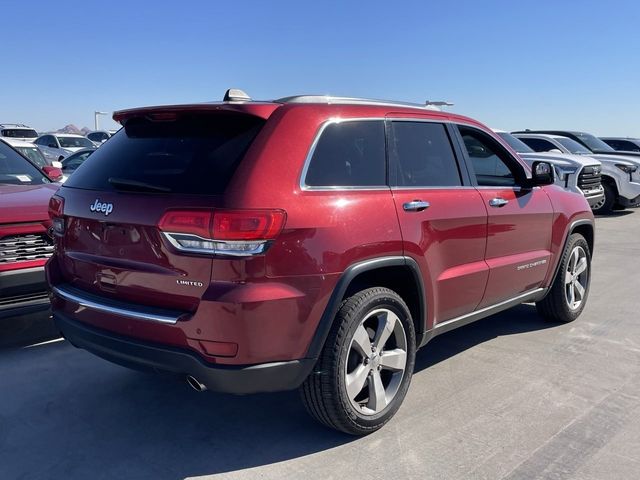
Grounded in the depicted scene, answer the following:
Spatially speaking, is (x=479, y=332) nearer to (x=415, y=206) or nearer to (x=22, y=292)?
(x=415, y=206)

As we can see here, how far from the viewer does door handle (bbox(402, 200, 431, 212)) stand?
11.4ft

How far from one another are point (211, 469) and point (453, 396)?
1632 millimetres

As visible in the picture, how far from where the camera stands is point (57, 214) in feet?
11.7

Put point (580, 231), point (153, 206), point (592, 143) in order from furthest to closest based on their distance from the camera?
point (592, 143) < point (580, 231) < point (153, 206)

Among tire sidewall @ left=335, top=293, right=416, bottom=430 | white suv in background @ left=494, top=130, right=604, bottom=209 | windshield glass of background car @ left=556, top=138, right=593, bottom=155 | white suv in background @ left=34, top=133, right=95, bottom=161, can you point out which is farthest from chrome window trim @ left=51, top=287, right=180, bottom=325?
white suv in background @ left=34, top=133, right=95, bottom=161

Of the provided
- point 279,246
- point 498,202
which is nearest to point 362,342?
point 279,246

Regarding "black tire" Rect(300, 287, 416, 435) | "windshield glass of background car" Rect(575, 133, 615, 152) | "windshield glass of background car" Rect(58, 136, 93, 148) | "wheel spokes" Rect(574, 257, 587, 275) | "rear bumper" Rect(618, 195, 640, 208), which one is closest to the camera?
"black tire" Rect(300, 287, 416, 435)

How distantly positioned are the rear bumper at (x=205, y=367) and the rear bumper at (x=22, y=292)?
155 cm

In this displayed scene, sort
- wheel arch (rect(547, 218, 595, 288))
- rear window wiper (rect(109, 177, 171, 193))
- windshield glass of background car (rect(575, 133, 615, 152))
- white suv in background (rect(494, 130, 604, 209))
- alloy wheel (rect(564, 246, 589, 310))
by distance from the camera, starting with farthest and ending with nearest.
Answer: windshield glass of background car (rect(575, 133, 615, 152)) < white suv in background (rect(494, 130, 604, 209)) < alloy wheel (rect(564, 246, 589, 310)) < wheel arch (rect(547, 218, 595, 288)) < rear window wiper (rect(109, 177, 171, 193))

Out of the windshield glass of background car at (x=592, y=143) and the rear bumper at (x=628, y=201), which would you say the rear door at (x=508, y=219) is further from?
the windshield glass of background car at (x=592, y=143)

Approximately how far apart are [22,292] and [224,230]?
7.97 feet

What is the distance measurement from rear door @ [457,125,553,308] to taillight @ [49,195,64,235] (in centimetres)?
266

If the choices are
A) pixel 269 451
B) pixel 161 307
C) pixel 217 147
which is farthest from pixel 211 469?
pixel 217 147

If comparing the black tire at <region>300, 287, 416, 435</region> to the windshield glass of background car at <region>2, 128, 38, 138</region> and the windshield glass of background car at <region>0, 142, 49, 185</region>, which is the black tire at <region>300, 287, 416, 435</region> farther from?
the windshield glass of background car at <region>2, 128, 38, 138</region>
